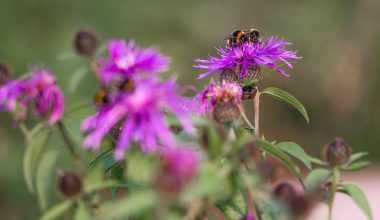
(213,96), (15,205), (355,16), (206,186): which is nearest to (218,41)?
(355,16)

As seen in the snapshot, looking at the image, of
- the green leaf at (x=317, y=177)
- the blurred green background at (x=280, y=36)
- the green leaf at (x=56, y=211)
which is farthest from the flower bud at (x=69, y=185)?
the blurred green background at (x=280, y=36)

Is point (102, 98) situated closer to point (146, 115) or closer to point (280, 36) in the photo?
point (146, 115)

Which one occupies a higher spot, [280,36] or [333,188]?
[280,36]

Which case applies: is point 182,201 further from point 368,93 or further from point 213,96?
point 368,93

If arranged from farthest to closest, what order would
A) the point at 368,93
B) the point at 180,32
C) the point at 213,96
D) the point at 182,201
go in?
1. the point at 368,93
2. the point at 180,32
3. the point at 213,96
4. the point at 182,201

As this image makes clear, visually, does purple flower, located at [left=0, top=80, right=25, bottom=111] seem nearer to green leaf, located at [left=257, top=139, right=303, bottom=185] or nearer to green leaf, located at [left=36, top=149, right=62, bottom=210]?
green leaf, located at [left=36, top=149, right=62, bottom=210]

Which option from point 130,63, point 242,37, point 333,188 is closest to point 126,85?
point 130,63
